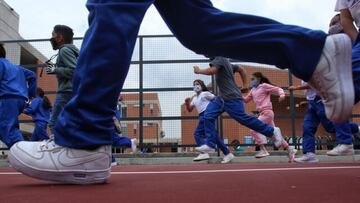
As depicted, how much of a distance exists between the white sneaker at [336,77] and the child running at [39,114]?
7240 mm

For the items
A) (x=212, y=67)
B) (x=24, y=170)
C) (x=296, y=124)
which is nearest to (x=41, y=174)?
(x=24, y=170)

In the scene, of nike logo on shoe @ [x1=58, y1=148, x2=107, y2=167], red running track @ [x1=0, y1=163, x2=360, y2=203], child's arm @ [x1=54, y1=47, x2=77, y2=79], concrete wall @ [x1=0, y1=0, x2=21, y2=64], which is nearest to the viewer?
red running track @ [x1=0, y1=163, x2=360, y2=203]

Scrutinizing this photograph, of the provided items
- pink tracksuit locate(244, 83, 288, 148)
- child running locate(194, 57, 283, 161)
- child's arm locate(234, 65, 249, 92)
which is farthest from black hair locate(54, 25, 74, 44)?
pink tracksuit locate(244, 83, 288, 148)

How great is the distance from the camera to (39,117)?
28.5 feet

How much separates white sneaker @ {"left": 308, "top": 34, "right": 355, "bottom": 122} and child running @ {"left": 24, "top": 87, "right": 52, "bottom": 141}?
7.24m

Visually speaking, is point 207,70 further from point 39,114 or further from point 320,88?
point 320,88

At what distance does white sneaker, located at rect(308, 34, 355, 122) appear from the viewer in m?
1.90

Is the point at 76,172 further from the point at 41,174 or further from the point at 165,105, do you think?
the point at 165,105

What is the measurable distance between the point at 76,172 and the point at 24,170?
241mm

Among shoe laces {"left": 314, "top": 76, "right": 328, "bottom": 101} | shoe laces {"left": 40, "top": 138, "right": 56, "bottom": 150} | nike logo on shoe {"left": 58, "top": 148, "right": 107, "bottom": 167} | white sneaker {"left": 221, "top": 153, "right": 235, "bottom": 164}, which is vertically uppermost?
shoe laces {"left": 314, "top": 76, "right": 328, "bottom": 101}

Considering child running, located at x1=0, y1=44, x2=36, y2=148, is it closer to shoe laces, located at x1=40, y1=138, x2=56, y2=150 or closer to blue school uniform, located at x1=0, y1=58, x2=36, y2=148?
blue school uniform, located at x1=0, y1=58, x2=36, y2=148

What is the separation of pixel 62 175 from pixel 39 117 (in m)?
6.96

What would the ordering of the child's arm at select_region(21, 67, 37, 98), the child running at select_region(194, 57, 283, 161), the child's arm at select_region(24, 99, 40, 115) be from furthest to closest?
the child's arm at select_region(24, 99, 40, 115) → the child running at select_region(194, 57, 283, 161) → the child's arm at select_region(21, 67, 37, 98)

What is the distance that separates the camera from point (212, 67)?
21.9 feet
